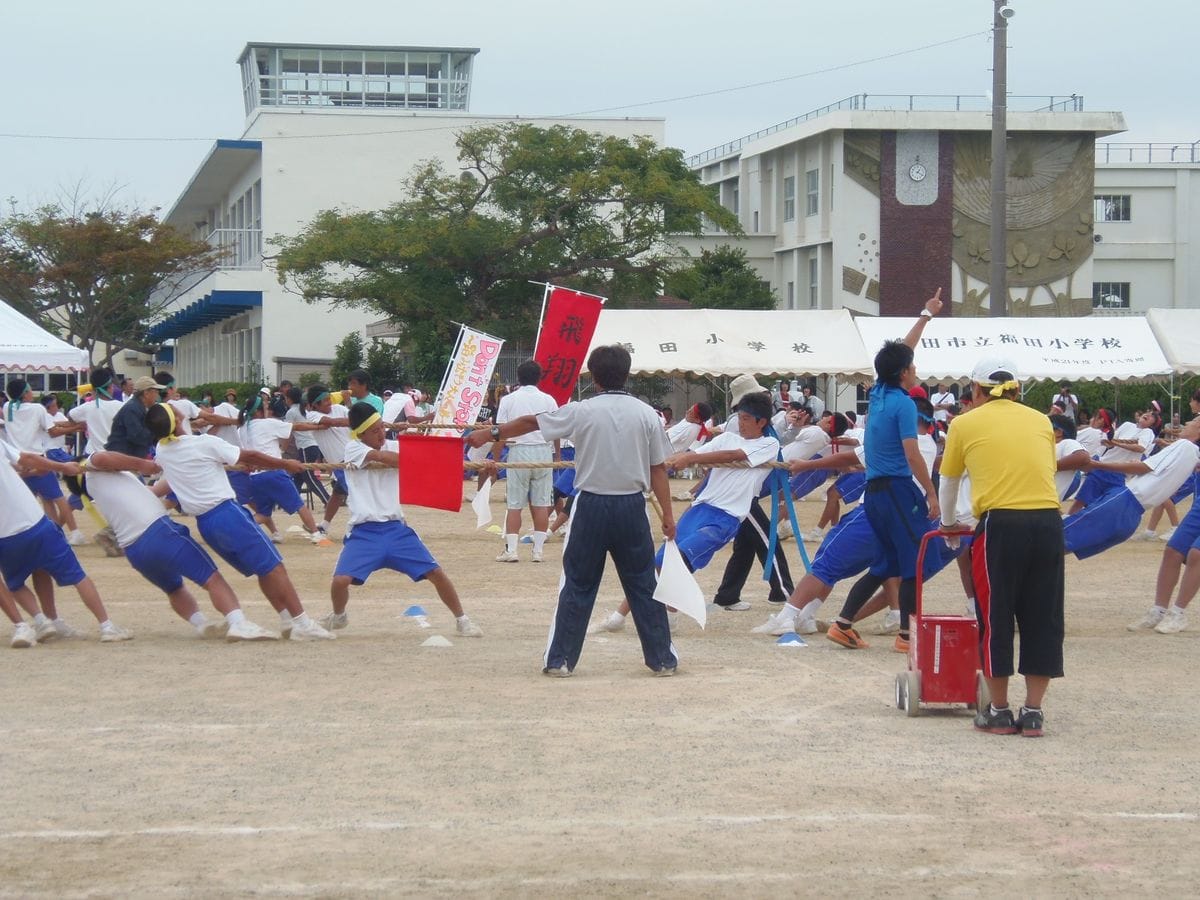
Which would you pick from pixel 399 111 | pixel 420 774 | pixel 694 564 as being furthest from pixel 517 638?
pixel 399 111

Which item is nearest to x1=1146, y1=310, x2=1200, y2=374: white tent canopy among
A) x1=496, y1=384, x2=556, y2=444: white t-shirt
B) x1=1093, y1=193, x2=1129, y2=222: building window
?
x1=496, y1=384, x2=556, y2=444: white t-shirt

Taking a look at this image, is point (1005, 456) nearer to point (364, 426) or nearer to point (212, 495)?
point (364, 426)

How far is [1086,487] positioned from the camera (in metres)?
15.5

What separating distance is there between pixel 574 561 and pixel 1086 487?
8.37 m

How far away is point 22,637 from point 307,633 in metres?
1.84

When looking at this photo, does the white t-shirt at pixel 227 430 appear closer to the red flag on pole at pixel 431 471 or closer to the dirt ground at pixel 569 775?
the red flag on pole at pixel 431 471

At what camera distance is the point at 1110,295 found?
53.2m

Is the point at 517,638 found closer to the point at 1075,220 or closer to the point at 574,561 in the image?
the point at 574,561

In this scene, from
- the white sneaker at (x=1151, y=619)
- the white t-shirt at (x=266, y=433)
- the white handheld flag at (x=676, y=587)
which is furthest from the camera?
the white t-shirt at (x=266, y=433)

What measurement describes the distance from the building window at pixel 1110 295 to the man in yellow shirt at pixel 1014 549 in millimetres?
47395

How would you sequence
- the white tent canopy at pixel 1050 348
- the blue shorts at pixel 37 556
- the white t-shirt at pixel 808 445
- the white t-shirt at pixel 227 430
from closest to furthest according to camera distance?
the blue shorts at pixel 37 556, the white t-shirt at pixel 808 445, the white t-shirt at pixel 227 430, the white tent canopy at pixel 1050 348

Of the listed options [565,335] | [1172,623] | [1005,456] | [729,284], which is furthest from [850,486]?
[729,284]

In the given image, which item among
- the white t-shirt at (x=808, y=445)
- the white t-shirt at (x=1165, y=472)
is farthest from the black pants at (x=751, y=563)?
the white t-shirt at (x=1165, y=472)

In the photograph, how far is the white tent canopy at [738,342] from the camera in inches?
1008
